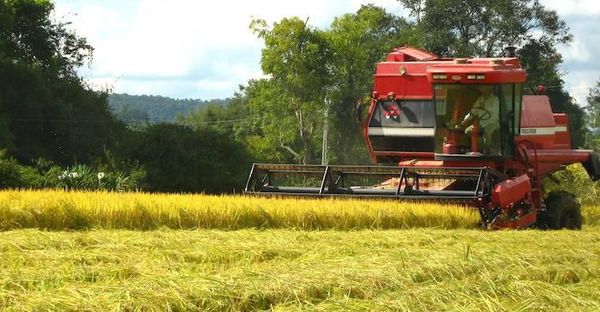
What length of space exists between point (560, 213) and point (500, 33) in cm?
2892

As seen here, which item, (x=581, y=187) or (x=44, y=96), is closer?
(x=581, y=187)

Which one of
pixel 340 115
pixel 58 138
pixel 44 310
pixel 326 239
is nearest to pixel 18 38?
pixel 58 138

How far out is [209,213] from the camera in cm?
1021

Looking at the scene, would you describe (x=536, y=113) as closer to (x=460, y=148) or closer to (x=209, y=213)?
(x=460, y=148)

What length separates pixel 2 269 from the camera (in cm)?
578

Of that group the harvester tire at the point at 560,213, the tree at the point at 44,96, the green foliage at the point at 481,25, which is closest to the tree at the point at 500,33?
the green foliage at the point at 481,25

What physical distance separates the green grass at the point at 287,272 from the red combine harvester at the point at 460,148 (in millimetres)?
3434

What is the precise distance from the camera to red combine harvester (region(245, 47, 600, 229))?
40.1 ft

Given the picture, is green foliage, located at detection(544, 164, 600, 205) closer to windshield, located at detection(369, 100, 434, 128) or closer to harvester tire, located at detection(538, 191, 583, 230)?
harvester tire, located at detection(538, 191, 583, 230)

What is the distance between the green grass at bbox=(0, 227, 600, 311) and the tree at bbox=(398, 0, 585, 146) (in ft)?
107

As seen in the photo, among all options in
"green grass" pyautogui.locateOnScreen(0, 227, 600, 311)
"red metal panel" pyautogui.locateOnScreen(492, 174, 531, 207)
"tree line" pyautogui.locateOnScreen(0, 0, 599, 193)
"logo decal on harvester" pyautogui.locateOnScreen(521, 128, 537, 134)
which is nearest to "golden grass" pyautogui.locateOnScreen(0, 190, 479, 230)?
"red metal panel" pyautogui.locateOnScreen(492, 174, 531, 207)

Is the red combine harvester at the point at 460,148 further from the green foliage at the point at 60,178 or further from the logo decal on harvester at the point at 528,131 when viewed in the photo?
the green foliage at the point at 60,178

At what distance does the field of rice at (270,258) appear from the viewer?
497 centimetres

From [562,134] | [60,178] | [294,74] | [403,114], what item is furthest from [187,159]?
[562,134]
